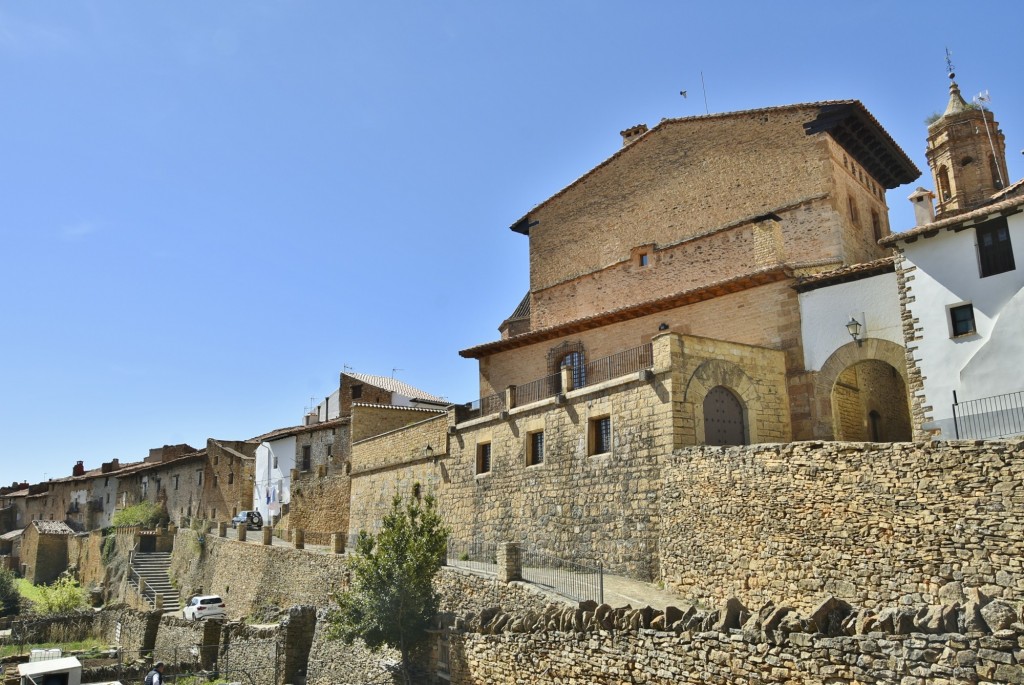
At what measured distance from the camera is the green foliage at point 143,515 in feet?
164

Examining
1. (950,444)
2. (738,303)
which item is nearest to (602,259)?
(738,303)

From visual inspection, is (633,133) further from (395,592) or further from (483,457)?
(395,592)

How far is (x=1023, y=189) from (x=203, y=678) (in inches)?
1078

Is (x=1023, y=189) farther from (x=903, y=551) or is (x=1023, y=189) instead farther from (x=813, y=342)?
(x=903, y=551)

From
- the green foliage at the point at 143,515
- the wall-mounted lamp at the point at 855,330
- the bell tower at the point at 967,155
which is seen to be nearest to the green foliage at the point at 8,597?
the green foliage at the point at 143,515

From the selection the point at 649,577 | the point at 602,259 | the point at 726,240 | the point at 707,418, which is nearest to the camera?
the point at 649,577

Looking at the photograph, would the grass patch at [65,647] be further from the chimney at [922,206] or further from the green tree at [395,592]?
the chimney at [922,206]

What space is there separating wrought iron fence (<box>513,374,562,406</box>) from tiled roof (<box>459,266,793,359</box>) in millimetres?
1545

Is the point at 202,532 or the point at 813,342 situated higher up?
the point at 813,342

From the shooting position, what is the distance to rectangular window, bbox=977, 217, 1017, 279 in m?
15.3

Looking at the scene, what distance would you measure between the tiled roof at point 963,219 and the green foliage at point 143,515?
45.7 meters

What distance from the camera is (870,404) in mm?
20516

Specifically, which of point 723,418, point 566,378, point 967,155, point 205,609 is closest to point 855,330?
point 723,418

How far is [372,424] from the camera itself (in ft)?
112
